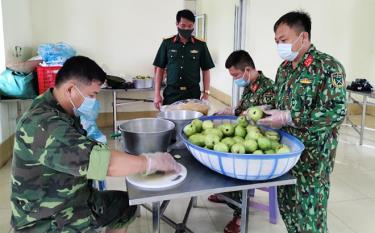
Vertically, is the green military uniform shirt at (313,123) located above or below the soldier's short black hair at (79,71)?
below

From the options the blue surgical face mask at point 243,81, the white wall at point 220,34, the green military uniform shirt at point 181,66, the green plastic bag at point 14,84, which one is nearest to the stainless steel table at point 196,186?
the blue surgical face mask at point 243,81

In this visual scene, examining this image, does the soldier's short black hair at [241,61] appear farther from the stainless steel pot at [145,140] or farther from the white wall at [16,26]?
the white wall at [16,26]

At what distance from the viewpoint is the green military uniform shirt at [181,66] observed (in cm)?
303

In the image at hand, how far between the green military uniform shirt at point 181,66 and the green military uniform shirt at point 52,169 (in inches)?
66.2

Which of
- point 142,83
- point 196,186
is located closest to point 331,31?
point 142,83

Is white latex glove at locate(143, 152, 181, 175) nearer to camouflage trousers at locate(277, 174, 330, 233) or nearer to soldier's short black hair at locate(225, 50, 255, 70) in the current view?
camouflage trousers at locate(277, 174, 330, 233)

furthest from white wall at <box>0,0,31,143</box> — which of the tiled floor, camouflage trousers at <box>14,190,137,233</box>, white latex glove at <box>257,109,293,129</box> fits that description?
white latex glove at <box>257,109,293,129</box>

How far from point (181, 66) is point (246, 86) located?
96cm

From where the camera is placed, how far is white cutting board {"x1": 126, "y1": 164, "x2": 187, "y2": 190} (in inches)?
47.6

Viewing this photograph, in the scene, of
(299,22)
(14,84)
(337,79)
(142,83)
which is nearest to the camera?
(337,79)

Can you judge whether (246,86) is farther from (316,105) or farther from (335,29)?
(335,29)

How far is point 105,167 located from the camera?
1157mm

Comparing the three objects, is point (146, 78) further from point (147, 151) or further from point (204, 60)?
point (147, 151)

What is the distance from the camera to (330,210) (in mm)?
2605
